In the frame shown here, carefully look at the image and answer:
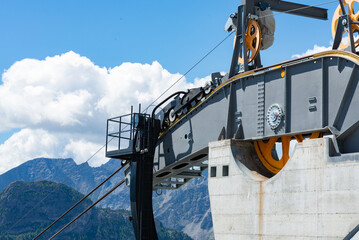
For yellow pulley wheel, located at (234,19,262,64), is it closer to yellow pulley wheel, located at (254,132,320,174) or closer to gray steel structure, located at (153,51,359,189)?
gray steel structure, located at (153,51,359,189)

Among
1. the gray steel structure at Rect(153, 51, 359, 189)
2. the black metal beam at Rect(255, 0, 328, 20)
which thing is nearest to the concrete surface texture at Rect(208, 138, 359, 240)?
the gray steel structure at Rect(153, 51, 359, 189)

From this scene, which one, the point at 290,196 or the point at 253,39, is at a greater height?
the point at 253,39

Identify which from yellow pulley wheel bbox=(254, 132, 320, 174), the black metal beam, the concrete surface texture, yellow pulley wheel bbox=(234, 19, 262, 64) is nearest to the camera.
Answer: the concrete surface texture

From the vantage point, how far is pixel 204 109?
20875mm

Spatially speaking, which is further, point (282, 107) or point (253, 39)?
point (253, 39)

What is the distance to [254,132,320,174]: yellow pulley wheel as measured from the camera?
17906 mm

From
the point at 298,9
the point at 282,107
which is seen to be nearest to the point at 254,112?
the point at 282,107

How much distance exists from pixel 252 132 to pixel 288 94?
2.09 m

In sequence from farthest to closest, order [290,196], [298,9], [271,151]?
1. [298,9]
2. [271,151]
3. [290,196]

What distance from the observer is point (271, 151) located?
1911 centimetres

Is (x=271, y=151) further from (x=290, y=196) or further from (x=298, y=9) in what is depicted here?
(x=298, y=9)

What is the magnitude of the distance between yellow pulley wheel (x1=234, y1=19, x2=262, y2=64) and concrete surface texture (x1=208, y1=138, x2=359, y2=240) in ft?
12.1

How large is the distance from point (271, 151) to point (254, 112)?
1.94 meters

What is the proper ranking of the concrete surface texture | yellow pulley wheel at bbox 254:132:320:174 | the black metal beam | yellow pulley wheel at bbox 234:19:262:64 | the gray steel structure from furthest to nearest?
the black metal beam → yellow pulley wheel at bbox 234:19:262:64 → yellow pulley wheel at bbox 254:132:320:174 → the gray steel structure → the concrete surface texture
